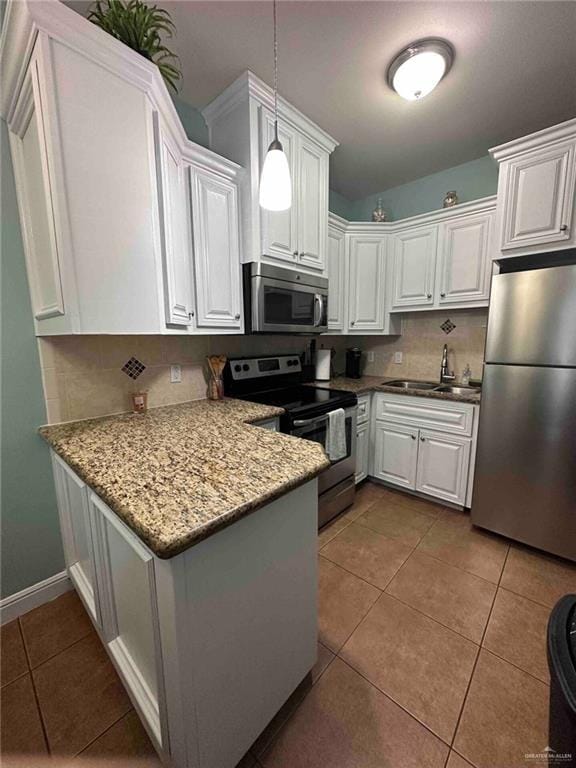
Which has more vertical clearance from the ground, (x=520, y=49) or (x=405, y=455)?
(x=520, y=49)

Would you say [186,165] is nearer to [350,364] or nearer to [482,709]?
[350,364]

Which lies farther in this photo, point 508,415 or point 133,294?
point 508,415

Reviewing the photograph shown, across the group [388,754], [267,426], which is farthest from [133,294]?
[388,754]

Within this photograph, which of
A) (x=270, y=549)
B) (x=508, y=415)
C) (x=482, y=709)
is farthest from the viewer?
(x=508, y=415)

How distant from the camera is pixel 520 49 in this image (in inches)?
60.7

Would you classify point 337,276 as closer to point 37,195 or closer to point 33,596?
point 37,195

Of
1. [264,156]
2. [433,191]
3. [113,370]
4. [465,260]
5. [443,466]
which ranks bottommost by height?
[443,466]

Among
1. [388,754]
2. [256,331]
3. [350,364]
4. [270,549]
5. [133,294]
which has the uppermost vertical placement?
[133,294]

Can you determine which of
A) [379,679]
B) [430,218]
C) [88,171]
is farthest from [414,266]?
[379,679]

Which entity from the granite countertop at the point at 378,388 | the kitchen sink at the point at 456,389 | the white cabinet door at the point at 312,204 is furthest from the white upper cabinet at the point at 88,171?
the kitchen sink at the point at 456,389

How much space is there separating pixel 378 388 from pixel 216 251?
5.46 ft

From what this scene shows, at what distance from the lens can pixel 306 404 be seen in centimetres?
195

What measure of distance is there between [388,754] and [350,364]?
2.54 metres

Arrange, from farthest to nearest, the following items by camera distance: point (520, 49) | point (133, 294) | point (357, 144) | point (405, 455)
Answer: point (405, 455) → point (357, 144) → point (520, 49) → point (133, 294)
